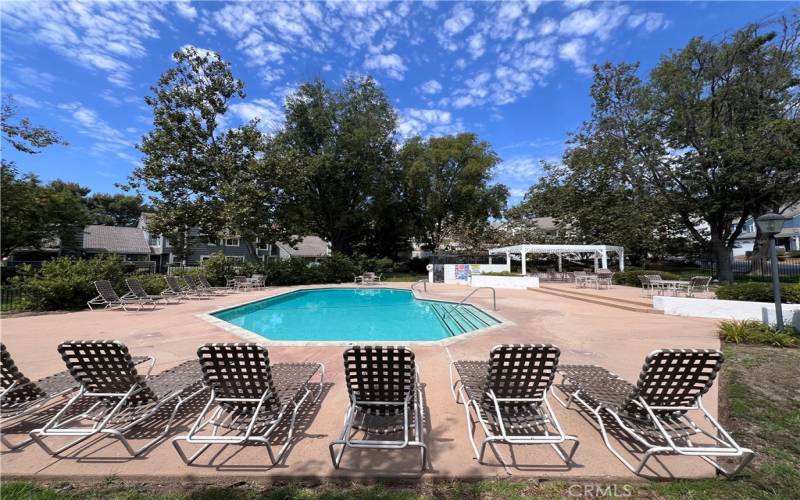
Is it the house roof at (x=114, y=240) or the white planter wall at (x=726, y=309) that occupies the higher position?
the house roof at (x=114, y=240)

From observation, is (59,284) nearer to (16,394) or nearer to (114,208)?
(16,394)

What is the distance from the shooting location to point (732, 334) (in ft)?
21.8

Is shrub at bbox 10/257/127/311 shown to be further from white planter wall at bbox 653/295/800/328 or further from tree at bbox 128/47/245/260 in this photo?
white planter wall at bbox 653/295/800/328

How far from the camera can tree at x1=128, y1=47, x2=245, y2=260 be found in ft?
64.8

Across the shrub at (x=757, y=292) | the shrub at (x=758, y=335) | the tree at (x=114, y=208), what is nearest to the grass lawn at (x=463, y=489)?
the shrub at (x=758, y=335)

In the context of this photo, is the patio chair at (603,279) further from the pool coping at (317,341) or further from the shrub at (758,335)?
the shrub at (758,335)

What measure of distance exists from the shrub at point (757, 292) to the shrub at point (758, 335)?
1.84 meters

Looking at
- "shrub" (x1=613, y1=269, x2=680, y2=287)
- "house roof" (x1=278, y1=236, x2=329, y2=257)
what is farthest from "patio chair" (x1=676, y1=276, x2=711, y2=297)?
"house roof" (x1=278, y1=236, x2=329, y2=257)

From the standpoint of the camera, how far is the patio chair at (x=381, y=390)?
2.82 m

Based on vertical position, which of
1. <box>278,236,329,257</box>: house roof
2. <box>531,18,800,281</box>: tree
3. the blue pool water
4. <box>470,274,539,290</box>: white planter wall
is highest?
<box>531,18,800,281</box>: tree

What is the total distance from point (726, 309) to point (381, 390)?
36.2 ft

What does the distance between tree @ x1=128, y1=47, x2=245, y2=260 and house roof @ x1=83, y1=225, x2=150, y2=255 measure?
16.5 meters

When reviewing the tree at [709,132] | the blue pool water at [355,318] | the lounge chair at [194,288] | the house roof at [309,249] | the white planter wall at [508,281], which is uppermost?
the tree at [709,132]

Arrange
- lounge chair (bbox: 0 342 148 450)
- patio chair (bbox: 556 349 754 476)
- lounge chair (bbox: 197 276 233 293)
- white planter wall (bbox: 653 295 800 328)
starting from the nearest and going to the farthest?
patio chair (bbox: 556 349 754 476)
lounge chair (bbox: 0 342 148 450)
white planter wall (bbox: 653 295 800 328)
lounge chair (bbox: 197 276 233 293)
